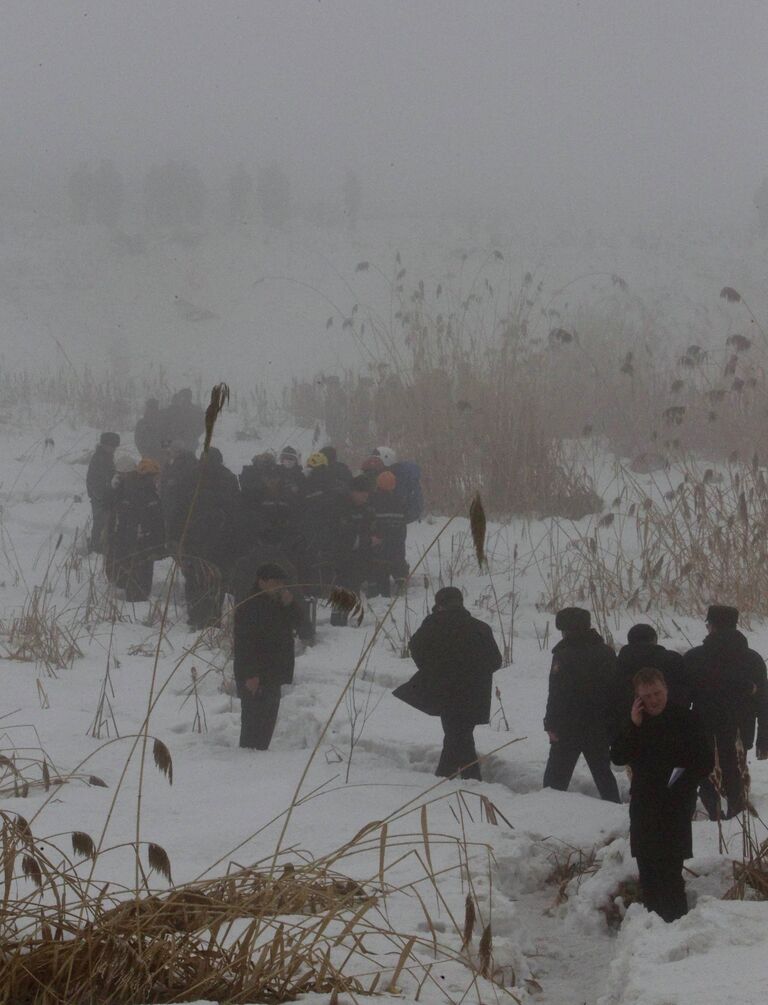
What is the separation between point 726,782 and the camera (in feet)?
14.7

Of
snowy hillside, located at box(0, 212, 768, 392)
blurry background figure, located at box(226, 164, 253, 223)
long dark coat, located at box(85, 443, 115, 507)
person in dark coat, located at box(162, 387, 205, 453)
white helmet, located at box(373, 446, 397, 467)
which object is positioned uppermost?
blurry background figure, located at box(226, 164, 253, 223)

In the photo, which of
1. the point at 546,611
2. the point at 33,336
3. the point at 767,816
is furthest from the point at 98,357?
the point at 767,816

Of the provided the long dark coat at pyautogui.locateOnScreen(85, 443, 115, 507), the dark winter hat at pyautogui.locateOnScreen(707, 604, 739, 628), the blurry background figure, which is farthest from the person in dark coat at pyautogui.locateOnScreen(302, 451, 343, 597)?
the blurry background figure

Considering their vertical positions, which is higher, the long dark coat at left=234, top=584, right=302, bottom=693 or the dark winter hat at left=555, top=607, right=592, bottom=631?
the dark winter hat at left=555, top=607, right=592, bottom=631

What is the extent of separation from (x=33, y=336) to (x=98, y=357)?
2242 millimetres

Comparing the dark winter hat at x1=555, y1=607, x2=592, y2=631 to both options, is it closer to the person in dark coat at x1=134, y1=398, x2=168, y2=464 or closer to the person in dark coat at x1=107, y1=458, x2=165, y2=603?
the person in dark coat at x1=107, y1=458, x2=165, y2=603

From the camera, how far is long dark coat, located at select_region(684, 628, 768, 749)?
470 centimetres

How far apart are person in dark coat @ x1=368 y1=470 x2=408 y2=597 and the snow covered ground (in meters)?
0.30

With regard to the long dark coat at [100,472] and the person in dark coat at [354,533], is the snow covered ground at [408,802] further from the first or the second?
the long dark coat at [100,472]

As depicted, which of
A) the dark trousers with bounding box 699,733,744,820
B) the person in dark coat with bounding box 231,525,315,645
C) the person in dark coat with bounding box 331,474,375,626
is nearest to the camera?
the dark trousers with bounding box 699,733,744,820

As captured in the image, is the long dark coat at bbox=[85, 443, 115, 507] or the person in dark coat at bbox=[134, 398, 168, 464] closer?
the long dark coat at bbox=[85, 443, 115, 507]

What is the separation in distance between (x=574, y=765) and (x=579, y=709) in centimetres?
32

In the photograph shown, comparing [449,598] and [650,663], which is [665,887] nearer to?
[650,663]

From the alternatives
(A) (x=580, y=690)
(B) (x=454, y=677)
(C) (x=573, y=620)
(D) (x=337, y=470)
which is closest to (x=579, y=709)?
(A) (x=580, y=690)
